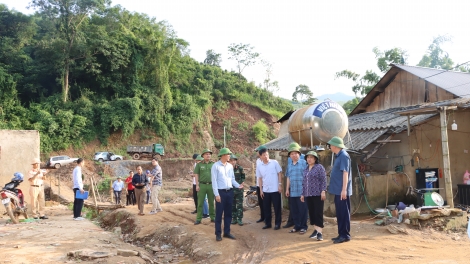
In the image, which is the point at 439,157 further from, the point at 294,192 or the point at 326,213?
the point at 294,192

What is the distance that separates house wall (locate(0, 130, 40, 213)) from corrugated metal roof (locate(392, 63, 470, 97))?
14923 mm

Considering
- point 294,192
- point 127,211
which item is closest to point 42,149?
point 127,211

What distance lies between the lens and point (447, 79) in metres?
14.9

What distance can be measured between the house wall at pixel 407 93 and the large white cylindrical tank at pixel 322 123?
6.25m

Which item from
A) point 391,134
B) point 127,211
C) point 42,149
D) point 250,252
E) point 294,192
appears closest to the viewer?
point 250,252

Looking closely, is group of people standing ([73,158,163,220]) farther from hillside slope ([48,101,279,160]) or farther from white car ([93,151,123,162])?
hillside slope ([48,101,279,160])

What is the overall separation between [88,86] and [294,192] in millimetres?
35599

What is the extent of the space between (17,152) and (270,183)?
9557 mm

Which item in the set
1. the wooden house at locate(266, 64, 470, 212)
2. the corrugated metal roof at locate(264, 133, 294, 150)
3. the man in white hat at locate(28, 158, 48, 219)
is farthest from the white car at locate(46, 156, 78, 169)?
the wooden house at locate(266, 64, 470, 212)

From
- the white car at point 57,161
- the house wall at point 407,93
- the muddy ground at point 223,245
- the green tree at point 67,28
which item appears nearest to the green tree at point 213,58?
the green tree at point 67,28

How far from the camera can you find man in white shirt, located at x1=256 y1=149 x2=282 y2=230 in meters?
8.02

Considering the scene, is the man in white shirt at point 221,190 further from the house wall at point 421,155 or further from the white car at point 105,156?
the white car at point 105,156

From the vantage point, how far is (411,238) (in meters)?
6.74

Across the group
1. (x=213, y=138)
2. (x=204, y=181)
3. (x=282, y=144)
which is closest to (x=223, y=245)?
(x=204, y=181)
